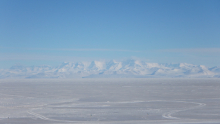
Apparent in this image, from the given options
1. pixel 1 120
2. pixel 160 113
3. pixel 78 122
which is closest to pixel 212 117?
pixel 160 113

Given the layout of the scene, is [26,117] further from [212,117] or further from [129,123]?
[212,117]

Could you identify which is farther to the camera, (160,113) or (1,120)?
(160,113)

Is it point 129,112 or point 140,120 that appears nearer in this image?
point 140,120

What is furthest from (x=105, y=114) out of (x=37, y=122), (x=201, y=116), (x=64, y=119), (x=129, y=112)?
(x=201, y=116)

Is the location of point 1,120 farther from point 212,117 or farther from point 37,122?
point 212,117

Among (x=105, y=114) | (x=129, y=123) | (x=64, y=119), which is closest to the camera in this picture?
(x=129, y=123)

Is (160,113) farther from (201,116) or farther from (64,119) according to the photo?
(64,119)

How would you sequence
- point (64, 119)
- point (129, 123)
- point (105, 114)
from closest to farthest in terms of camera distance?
point (129, 123) → point (64, 119) → point (105, 114)
